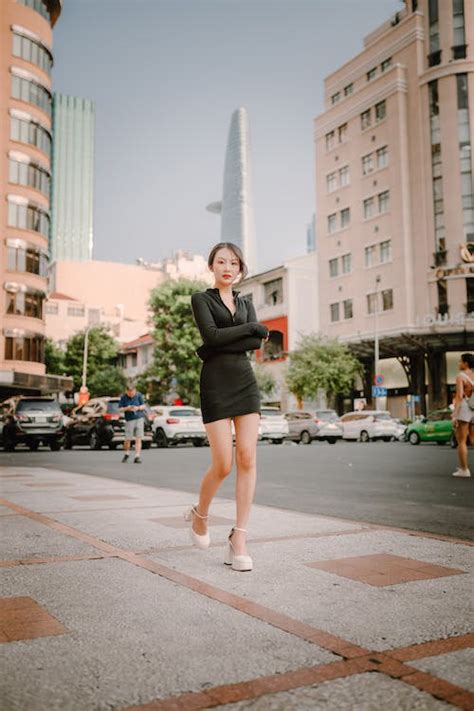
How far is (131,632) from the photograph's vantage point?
2586 millimetres

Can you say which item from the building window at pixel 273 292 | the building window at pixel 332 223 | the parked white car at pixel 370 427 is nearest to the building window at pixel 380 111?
the building window at pixel 332 223

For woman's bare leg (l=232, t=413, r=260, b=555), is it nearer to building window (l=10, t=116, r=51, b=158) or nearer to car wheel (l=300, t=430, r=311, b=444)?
car wheel (l=300, t=430, r=311, b=444)

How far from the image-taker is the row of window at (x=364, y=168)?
45.0 meters

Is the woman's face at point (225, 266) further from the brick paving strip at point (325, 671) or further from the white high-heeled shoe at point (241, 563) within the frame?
the brick paving strip at point (325, 671)

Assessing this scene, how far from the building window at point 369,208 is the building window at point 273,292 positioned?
31.3ft

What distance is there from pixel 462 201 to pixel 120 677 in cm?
4169

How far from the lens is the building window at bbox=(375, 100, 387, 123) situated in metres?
45.1

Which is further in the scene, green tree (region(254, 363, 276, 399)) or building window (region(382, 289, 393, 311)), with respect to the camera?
green tree (region(254, 363, 276, 399))

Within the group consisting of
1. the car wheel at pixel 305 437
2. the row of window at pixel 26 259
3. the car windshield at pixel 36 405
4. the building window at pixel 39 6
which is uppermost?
the building window at pixel 39 6

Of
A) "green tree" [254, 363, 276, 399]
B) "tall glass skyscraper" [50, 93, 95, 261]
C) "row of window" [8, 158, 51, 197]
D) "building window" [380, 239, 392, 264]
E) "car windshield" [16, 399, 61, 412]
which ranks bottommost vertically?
"car windshield" [16, 399, 61, 412]

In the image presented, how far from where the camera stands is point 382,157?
45.1 meters

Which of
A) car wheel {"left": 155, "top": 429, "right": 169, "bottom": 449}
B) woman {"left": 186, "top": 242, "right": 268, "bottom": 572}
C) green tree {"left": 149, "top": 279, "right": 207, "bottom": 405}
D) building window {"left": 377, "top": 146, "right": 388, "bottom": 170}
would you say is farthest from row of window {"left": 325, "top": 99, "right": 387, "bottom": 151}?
woman {"left": 186, "top": 242, "right": 268, "bottom": 572}

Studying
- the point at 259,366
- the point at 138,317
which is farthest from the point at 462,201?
the point at 138,317

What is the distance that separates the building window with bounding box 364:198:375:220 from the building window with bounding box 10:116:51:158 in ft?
69.2
